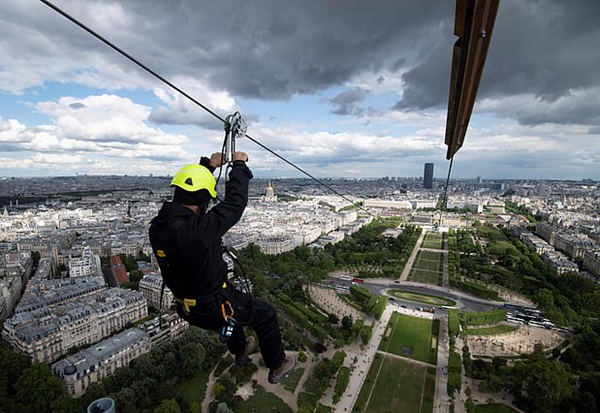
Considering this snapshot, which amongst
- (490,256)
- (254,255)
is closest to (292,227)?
(254,255)

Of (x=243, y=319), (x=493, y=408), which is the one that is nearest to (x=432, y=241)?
(x=493, y=408)

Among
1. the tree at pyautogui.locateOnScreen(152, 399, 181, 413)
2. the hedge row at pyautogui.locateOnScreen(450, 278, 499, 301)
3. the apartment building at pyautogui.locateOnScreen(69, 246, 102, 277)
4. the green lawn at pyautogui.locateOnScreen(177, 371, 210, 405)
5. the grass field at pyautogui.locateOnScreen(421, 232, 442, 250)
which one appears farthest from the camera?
the grass field at pyautogui.locateOnScreen(421, 232, 442, 250)

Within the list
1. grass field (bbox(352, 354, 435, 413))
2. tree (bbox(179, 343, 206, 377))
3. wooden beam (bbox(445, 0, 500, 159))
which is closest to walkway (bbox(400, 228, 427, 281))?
grass field (bbox(352, 354, 435, 413))

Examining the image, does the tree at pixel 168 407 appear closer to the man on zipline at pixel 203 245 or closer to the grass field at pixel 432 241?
the man on zipline at pixel 203 245

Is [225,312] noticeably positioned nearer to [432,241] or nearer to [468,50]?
[468,50]

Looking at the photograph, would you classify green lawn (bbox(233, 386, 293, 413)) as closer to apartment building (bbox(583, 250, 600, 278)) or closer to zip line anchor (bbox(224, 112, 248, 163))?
zip line anchor (bbox(224, 112, 248, 163))

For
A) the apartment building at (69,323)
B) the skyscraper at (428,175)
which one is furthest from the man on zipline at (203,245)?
the skyscraper at (428,175)

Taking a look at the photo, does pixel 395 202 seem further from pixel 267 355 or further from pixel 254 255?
pixel 267 355
